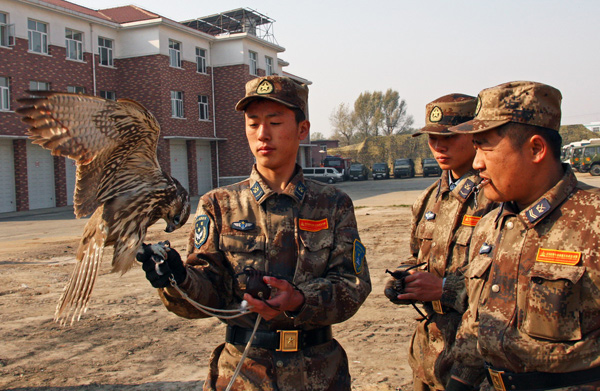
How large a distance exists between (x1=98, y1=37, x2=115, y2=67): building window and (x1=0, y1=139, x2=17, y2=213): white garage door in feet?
22.7

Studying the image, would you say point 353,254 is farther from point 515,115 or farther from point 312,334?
point 515,115

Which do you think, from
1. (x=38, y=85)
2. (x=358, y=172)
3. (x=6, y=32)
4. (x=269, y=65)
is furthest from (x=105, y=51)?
(x=358, y=172)

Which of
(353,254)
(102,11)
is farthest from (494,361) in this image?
(102,11)

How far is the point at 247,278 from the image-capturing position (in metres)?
1.98

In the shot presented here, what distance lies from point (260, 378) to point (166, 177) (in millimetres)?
1700

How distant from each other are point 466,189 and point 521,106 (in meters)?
0.99

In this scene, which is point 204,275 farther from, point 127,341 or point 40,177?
point 40,177

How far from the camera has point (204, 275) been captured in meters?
2.28

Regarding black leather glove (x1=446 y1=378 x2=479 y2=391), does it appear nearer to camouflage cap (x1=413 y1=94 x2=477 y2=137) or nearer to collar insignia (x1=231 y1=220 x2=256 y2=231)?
collar insignia (x1=231 y1=220 x2=256 y2=231)

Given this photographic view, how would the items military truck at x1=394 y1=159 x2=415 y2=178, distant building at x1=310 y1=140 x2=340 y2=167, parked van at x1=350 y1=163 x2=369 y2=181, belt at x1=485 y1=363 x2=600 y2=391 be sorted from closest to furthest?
belt at x1=485 y1=363 x2=600 y2=391, parked van at x1=350 y1=163 x2=369 y2=181, military truck at x1=394 y1=159 x2=415 y2=178, distant building at x1=310 y1=140 x2=340 y2=167

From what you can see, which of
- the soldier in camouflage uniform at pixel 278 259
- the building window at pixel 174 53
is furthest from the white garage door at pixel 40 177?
the soldier in camouflage uniform at pixel 278 259

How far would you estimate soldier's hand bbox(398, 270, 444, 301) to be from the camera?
2594 millimetres

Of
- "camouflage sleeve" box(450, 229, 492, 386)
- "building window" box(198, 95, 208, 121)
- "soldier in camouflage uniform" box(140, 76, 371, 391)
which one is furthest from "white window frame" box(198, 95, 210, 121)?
"camouflage sleeve" box(450, 229, 492, 386)

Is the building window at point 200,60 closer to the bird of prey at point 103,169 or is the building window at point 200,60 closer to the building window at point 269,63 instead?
the building window at point 269,63
